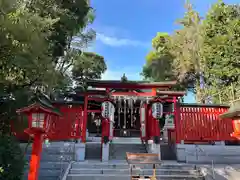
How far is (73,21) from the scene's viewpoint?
12.3 meters

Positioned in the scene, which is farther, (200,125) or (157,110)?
(200,125)

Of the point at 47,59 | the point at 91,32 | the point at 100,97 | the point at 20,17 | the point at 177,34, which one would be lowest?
the point at 100,97

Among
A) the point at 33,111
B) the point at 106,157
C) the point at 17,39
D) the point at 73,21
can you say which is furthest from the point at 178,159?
the point at 73,21

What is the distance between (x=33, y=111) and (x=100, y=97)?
4782 mm

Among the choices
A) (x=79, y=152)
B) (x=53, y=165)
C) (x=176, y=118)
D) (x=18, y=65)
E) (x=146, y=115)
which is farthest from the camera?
(x=146, y=115)

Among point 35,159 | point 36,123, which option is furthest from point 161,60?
point 35,159

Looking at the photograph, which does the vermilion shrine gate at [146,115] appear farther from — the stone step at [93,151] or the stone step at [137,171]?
the stone step at [137,171]

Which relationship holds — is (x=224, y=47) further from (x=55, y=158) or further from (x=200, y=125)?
(x=55, y=158)

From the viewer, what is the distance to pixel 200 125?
35.4 feet

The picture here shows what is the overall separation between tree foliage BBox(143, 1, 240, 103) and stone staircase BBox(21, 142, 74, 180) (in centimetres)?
967

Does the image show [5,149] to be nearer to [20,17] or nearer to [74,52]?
[20,17]

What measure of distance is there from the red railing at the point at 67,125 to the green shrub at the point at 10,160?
138 inches

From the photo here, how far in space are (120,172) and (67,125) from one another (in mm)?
3513

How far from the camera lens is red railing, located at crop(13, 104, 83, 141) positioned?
10.1m
